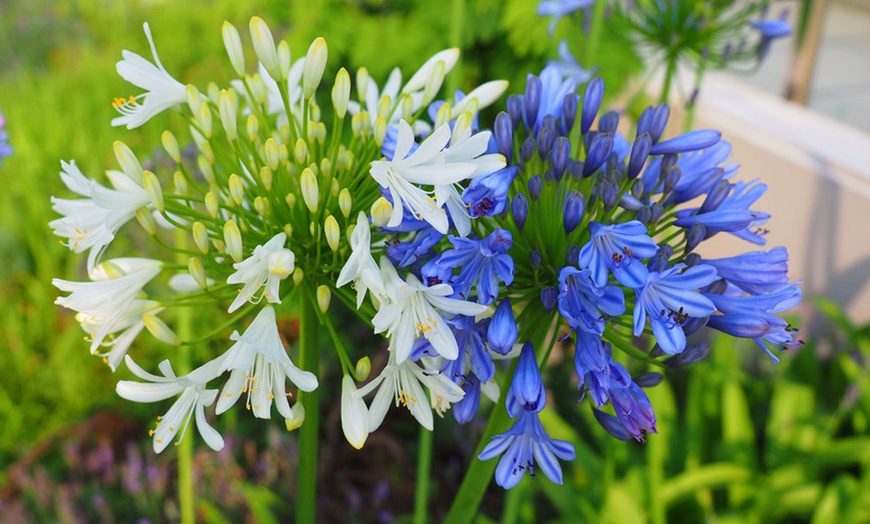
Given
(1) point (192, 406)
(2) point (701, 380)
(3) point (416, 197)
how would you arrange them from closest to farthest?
(3) point (416, 197)
(1) point (192, 406)
(2) point (701, 380)

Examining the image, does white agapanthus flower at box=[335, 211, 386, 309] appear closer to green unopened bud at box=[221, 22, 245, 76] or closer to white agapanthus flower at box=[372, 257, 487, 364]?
A: white agapanthus flower at box=[372, 257, 487, 364]

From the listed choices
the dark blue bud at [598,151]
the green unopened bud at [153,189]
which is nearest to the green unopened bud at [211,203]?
the green unopened bud at [153,189]

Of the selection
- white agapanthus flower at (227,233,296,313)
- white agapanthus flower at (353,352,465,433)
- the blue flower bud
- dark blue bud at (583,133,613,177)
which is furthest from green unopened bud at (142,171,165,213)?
dark blue bud at (583,133,613,177)

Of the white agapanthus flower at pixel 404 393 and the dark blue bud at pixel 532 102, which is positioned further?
the dark blue bud at pixel 532 102

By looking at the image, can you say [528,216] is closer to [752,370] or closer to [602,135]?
[602,135]

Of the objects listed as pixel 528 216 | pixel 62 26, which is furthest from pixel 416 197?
pixel 62 26

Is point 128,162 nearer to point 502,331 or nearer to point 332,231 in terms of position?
point 332,231

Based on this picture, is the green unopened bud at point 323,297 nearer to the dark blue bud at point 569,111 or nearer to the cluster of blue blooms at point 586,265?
the cluster of blue blooms at point 586,265
